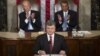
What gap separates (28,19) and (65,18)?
1.01 meters

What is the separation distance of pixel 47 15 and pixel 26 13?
86 centimetres

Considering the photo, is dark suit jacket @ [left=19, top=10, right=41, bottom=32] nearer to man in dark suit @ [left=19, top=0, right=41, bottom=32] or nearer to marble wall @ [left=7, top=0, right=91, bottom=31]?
man in dark suit @ [left=19, top=0, right=41, bottom=32]

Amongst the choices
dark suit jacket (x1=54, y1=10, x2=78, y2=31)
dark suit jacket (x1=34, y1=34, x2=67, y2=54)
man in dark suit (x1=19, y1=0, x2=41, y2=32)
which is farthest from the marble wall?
dark suit jacket (x1=34, y1=34, x2=67, y2=54)

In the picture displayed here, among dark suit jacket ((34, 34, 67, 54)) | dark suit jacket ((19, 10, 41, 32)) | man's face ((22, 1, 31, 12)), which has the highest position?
man's face ((22, 1, 31, 12))

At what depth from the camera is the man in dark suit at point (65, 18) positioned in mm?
7899

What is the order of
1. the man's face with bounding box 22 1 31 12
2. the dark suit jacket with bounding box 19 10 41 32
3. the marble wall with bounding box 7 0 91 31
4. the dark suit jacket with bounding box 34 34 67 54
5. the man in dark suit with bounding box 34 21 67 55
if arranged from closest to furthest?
the man in dark suit with bounding box 34 21 67 55 < the dark suit jacket with bounding box 34 34 67 54 < the dark suit jacket with bounding box 19 10 41 32 < the man's face with bounding box 22 1 31 12 < the marble wall with bounding box 7 0 91 31

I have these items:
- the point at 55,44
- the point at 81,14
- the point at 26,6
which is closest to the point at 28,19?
the point at 26,6

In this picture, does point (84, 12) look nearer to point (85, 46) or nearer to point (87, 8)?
point (87, 8)

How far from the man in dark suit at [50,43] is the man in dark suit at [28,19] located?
→ 8.10 ft

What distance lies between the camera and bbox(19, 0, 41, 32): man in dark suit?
7.68 meters

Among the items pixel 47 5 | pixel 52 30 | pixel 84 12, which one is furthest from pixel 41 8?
pixel 52 30

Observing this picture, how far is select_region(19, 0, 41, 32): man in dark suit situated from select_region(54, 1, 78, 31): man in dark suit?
0.54 meters

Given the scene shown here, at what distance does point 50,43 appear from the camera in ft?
16.3

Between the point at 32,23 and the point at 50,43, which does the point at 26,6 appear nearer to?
the point at 32,23
